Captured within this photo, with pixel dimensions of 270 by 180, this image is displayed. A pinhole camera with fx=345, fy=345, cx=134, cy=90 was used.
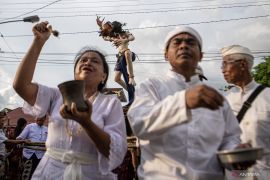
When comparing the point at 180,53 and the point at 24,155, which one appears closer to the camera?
the point at 180,53

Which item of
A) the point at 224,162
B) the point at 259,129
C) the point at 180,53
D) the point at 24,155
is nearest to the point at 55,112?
the point at 180,53

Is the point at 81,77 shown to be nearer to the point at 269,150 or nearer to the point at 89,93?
the point at 89,93

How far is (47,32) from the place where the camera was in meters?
3.16

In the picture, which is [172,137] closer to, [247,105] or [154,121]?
[154,121]

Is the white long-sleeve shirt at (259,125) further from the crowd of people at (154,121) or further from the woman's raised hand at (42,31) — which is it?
the woman's raised hand at (42,31)

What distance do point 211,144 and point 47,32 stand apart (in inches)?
69.5

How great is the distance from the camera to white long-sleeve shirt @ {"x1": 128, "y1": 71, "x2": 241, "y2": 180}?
88.4 inches

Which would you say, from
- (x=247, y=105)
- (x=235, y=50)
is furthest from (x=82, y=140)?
(x=235, y=50)

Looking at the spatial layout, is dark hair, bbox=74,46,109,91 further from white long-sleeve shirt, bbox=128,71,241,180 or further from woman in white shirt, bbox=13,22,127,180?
white long-sleeve shirt, bbox=128,71,241,180

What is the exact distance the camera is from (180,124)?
7.09 ft

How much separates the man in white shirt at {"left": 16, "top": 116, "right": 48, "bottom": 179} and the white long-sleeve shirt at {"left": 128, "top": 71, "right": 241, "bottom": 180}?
6.82 m

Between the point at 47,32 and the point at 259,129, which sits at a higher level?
the point at 47,32

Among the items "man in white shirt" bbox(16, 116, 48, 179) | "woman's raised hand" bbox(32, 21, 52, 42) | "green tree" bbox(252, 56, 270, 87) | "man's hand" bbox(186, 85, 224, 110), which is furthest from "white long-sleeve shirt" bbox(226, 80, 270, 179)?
"green tree" bbox(252, 56, 270, 87)

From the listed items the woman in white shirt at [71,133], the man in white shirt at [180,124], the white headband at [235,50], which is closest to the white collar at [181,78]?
the man in white shirt at [180,124]
